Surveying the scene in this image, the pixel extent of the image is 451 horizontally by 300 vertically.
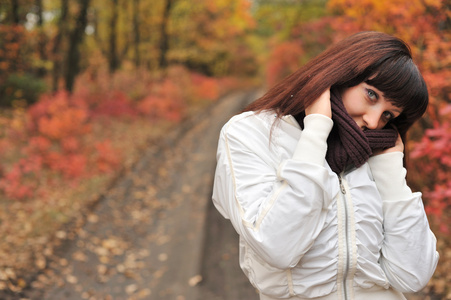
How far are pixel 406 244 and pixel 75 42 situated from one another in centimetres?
1162

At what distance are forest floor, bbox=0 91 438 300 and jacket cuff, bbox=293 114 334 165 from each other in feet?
12.0

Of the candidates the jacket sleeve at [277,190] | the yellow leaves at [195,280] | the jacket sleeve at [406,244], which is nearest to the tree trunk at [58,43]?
the yellow leaves at [195,280]

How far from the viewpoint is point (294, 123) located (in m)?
1.77

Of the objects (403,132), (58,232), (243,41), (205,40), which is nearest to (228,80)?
(243,41)

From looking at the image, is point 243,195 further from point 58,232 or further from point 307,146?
point 58,232

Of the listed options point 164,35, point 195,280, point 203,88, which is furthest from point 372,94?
point 203,88

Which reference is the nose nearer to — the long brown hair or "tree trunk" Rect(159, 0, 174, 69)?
the long brown hair

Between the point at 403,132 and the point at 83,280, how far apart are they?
194 inches

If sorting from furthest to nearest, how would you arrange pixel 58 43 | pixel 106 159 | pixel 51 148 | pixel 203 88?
pixel 203 88 → pixel 58 43 → pixel 106 159 → pixel 51 148

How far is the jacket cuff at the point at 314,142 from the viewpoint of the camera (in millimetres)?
1573

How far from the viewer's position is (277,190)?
1.54 meters

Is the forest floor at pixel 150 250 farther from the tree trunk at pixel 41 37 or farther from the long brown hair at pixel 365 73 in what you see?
the tree trunk at pixel 41 37

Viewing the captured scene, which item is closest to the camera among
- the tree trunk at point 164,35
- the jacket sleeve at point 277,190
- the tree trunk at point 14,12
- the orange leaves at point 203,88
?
the jacket sleeve at point 277,190

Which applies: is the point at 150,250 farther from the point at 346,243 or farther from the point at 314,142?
the point at 314,142
